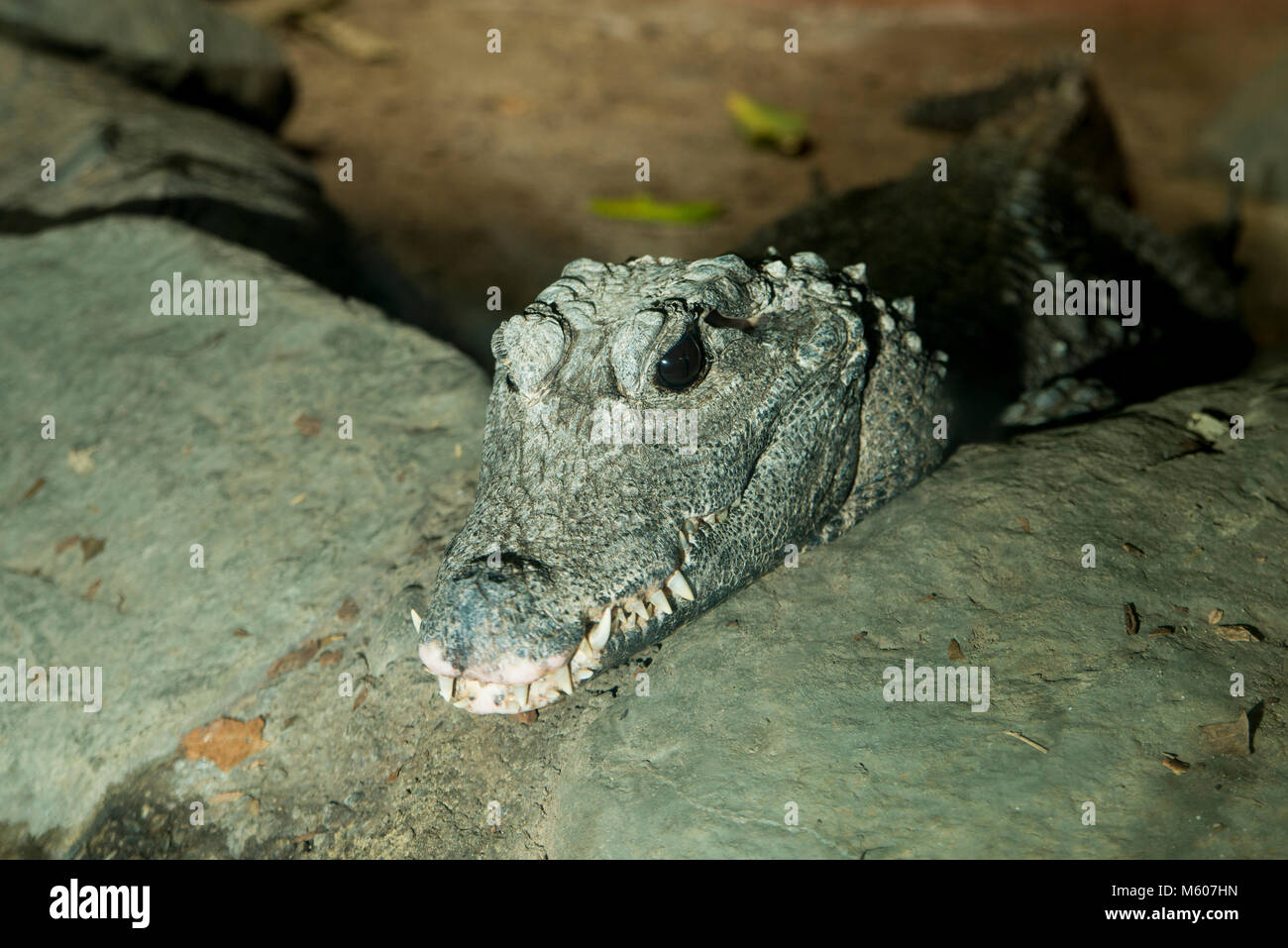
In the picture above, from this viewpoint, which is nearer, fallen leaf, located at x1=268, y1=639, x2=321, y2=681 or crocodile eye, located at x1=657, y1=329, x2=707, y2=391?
crocodile eye, located at x1=657, y1=329, x2=707, y2=391

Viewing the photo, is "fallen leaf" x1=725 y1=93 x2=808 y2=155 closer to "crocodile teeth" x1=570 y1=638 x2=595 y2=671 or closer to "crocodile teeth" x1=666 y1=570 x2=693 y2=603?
"crocodile teeth" x1=666 y1=570 x2=693 y2=603

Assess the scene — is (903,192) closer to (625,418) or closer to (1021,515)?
(1021,515)

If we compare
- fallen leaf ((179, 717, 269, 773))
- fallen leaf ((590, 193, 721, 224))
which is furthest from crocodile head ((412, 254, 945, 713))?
fallen leaf ((590, 193, 721, 224))

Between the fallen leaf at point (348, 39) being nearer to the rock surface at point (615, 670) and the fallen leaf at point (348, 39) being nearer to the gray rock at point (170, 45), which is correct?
the gray rock at point (170, 45)

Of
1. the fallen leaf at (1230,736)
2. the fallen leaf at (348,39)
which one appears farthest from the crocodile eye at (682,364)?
the fallen leaf at (348,39)

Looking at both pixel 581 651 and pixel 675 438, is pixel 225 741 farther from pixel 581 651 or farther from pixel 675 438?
pixel 675 438

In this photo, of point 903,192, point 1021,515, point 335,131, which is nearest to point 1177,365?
point 903,192
